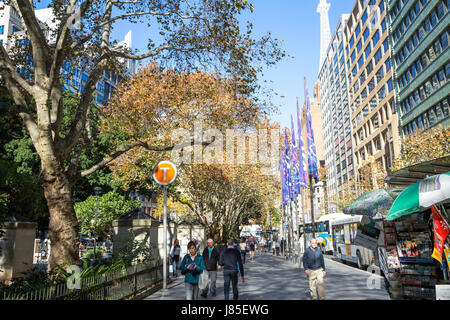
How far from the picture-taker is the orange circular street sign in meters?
8.89

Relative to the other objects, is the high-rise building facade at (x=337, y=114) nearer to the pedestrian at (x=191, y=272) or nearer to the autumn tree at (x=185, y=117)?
the autumn tree at (x=185, y=117)

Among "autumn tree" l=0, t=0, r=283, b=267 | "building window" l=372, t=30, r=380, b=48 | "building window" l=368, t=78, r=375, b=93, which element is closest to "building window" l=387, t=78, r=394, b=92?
"building window" l=368, t=78, r=375, b=93

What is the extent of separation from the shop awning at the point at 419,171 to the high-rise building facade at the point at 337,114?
6723cm

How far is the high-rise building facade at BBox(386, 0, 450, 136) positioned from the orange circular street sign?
30064mm

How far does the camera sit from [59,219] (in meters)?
9.30

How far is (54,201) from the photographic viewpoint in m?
9.33

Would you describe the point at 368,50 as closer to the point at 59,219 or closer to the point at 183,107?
the point at 183,107

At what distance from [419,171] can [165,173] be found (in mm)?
5466

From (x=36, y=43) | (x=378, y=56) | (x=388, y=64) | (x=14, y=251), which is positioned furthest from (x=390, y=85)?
(x=14, y=251)

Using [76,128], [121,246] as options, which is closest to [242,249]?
[121,246]

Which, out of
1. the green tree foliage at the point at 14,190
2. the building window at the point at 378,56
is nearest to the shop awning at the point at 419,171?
the green tree foliage at the point at 14,190

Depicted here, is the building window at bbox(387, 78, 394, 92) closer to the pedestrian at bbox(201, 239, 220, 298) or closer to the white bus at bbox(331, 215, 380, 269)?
the white bus at bbox(331, 215, 380, 269)

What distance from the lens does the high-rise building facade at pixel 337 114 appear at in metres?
76.6
